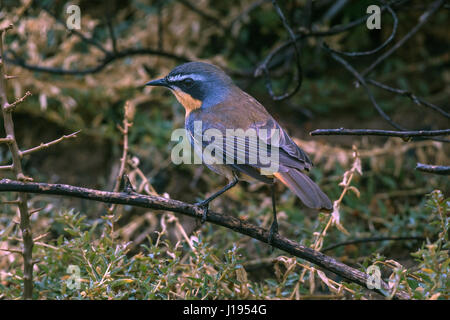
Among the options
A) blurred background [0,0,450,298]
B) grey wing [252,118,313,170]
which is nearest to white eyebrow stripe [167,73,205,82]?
grey wing [252,118,313,170]

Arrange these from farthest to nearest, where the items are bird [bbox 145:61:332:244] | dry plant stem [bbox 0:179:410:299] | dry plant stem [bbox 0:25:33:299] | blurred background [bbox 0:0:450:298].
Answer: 1. blurred background [bbox 0:0:450:298]
2. bird [bbox 145:61:332:244]
3. dry plant stem [bbox 0:25:33:299]
4. dry plant stem [bbox 0:179:410:299]

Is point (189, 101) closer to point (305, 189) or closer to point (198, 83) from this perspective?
point (198, 83)

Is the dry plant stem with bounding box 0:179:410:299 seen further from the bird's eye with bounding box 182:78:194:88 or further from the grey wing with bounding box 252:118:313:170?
the bird's eye with bounding box 182:78:194:88

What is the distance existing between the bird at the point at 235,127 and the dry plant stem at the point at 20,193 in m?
0.85

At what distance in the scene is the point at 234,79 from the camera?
497cm

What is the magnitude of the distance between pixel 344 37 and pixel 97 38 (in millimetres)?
2563

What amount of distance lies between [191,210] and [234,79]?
8.81 ft

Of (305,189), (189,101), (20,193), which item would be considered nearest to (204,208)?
(305,189)

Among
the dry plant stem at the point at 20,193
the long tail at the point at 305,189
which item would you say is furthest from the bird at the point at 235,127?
the dry plant stem at the point at 20,193

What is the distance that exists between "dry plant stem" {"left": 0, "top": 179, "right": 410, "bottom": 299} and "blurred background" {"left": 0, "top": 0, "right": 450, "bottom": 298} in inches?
49.5

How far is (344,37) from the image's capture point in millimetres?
5234

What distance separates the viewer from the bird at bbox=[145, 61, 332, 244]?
8.27 feet
